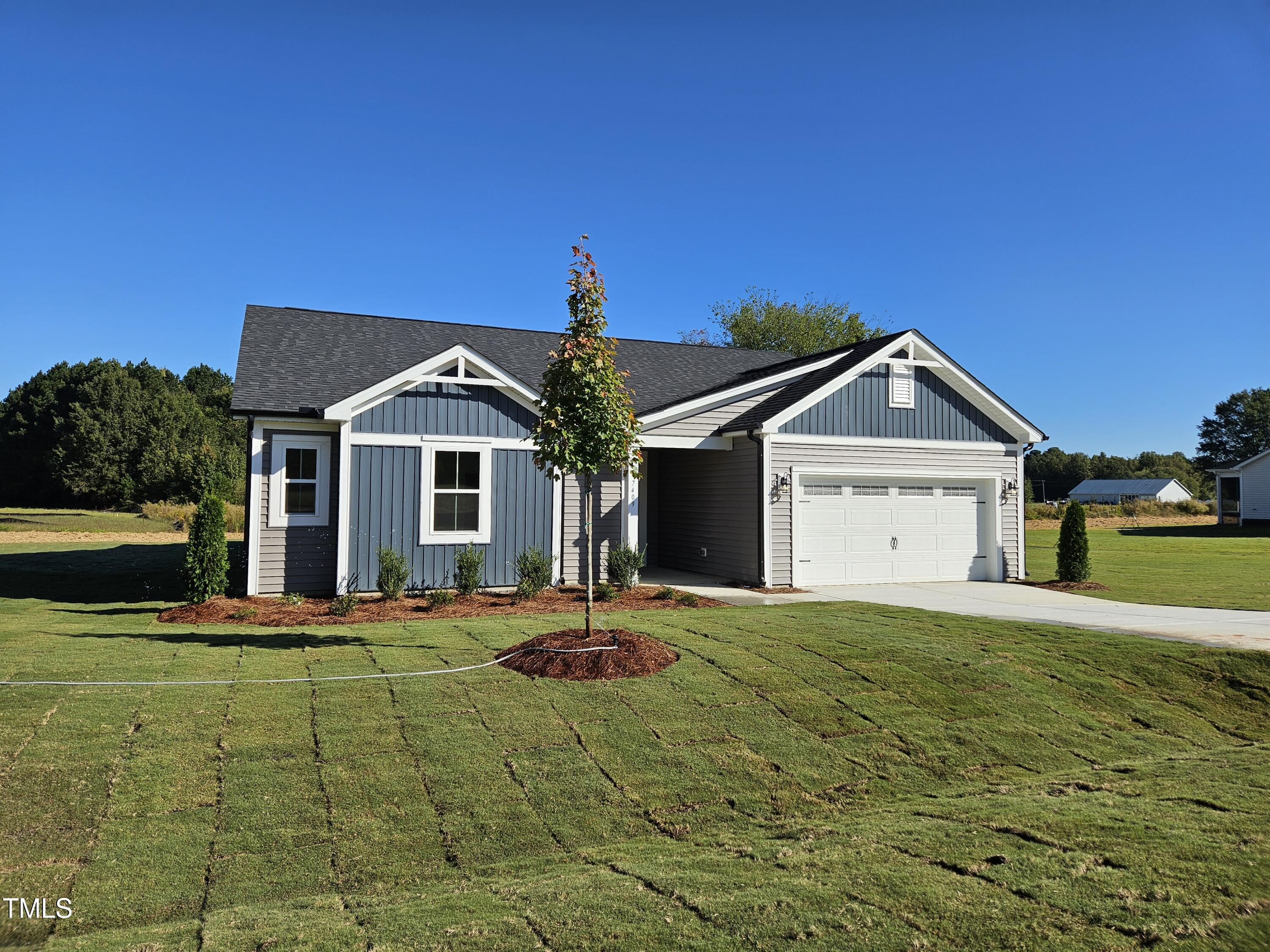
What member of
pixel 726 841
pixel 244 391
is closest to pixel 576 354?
pixel 726 841

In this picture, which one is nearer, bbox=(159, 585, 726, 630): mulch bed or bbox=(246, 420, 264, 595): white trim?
bbox=(159, 585, 726, 630): mulch bed

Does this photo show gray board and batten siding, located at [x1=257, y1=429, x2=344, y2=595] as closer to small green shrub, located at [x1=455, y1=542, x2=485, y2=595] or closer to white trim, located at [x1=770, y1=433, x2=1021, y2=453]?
Result: small green shrub, located at [x1=455, y1=542, x2=485, y2=595]

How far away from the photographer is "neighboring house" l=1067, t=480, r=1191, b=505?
8600 centimetres

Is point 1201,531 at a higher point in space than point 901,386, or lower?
lower

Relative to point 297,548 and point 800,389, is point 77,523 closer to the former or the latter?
point 297,548

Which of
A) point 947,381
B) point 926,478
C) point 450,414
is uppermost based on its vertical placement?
point 947,381

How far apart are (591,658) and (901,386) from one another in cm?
1147

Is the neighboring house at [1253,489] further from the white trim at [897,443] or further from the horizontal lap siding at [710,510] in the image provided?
the horizontal lap siding at [710,510]

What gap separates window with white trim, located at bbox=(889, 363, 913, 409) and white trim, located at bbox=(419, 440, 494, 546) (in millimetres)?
8644

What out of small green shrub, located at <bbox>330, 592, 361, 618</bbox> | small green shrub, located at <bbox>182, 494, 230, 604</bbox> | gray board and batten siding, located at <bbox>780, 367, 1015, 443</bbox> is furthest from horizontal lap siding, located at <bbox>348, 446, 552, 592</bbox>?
gray board and batten siding, located at <bbox>780, 367, 1015, 443</bbox>

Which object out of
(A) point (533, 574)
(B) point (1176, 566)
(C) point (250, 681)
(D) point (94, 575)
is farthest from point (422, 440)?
(B) point (1176, 566)

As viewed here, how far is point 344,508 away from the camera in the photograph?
13.1 m

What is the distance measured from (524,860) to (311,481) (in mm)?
10446

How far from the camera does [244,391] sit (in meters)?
13.4
